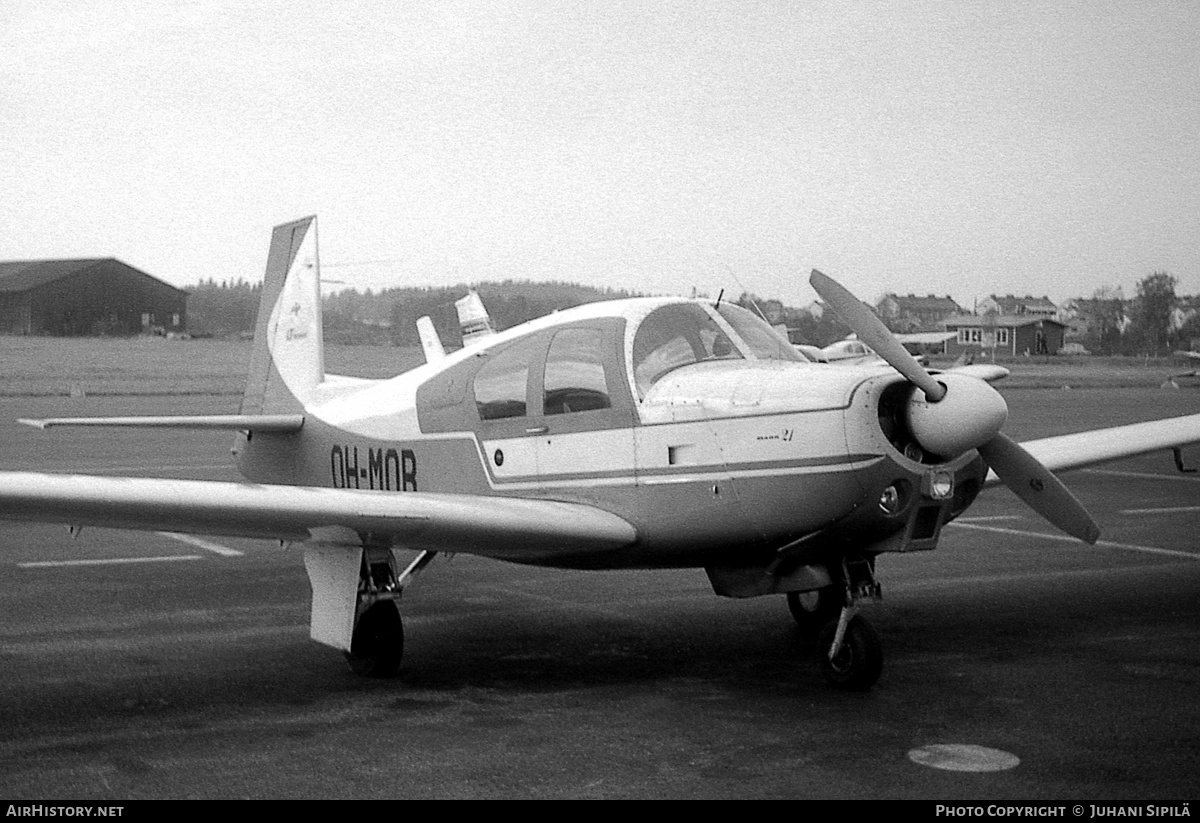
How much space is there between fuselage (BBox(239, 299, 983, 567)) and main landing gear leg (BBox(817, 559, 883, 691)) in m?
0.37

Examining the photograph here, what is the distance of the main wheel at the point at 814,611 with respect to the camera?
7930 mm

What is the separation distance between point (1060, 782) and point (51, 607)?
21.2ft

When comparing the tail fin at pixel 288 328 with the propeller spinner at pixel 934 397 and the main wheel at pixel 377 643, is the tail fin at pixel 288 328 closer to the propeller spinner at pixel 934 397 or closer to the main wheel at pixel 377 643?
the main wheel at pixel 377 643

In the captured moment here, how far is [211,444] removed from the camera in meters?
24.2

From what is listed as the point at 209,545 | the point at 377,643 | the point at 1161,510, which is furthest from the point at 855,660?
the point at 1161,510

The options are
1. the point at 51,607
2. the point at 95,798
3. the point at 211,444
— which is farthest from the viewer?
the point at 211,444

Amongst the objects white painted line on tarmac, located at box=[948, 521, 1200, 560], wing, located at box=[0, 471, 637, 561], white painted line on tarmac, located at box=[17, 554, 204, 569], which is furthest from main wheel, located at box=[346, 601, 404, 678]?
white painted line on tarmac, located at box=[948, 521, 1200, 560]

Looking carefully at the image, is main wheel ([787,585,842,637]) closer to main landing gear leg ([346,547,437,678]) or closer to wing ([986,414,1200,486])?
wing ([986,414,1200,486])

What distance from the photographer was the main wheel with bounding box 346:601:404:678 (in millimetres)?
6957

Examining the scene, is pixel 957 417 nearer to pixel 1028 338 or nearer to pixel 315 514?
pixel 315 514

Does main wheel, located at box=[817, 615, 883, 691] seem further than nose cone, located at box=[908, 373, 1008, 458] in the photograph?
Yes

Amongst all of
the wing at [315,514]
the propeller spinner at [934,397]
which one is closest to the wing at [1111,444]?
the propeller spinner at [934,397]

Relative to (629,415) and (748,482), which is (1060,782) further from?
(629,415)

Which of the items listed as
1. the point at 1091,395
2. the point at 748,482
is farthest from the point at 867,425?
the point at 1091,395
